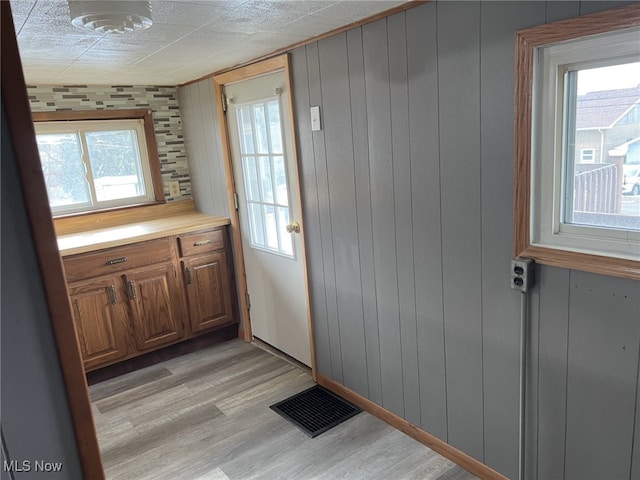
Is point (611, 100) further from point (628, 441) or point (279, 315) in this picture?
point (279, 315)

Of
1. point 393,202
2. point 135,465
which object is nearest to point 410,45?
point 393,202

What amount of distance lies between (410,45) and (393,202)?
2.14ft

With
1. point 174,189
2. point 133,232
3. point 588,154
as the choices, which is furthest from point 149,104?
point 588,154

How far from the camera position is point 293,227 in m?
2.84

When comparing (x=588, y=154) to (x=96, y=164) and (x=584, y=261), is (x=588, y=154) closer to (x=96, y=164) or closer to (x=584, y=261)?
(x=584, y=261)

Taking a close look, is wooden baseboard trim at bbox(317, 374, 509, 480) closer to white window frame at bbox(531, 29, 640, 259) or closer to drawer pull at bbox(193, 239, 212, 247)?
white window frame at bbox(531, 29, 640, 259)

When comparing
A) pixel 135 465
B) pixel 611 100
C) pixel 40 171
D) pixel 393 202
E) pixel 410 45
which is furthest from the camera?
pixel 135 465

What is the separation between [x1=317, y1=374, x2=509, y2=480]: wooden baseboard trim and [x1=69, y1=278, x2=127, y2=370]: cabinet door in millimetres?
1353

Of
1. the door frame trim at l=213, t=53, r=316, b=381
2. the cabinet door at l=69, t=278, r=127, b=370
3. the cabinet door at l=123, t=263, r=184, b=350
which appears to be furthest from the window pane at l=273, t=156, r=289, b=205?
the cabinet door at l=69, t=278, r=127, b=370

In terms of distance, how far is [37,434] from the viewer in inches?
29.3

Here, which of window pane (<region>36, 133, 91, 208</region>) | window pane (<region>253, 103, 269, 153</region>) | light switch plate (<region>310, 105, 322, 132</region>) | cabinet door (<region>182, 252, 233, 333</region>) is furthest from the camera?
cabinet door (<region>182, 252, 233, 333</region>)

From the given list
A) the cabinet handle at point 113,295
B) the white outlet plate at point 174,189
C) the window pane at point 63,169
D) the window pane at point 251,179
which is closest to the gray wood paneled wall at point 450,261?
the window pane at point 251,179

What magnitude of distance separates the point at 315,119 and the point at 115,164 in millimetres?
1866

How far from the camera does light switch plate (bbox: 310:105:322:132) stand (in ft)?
7.98
